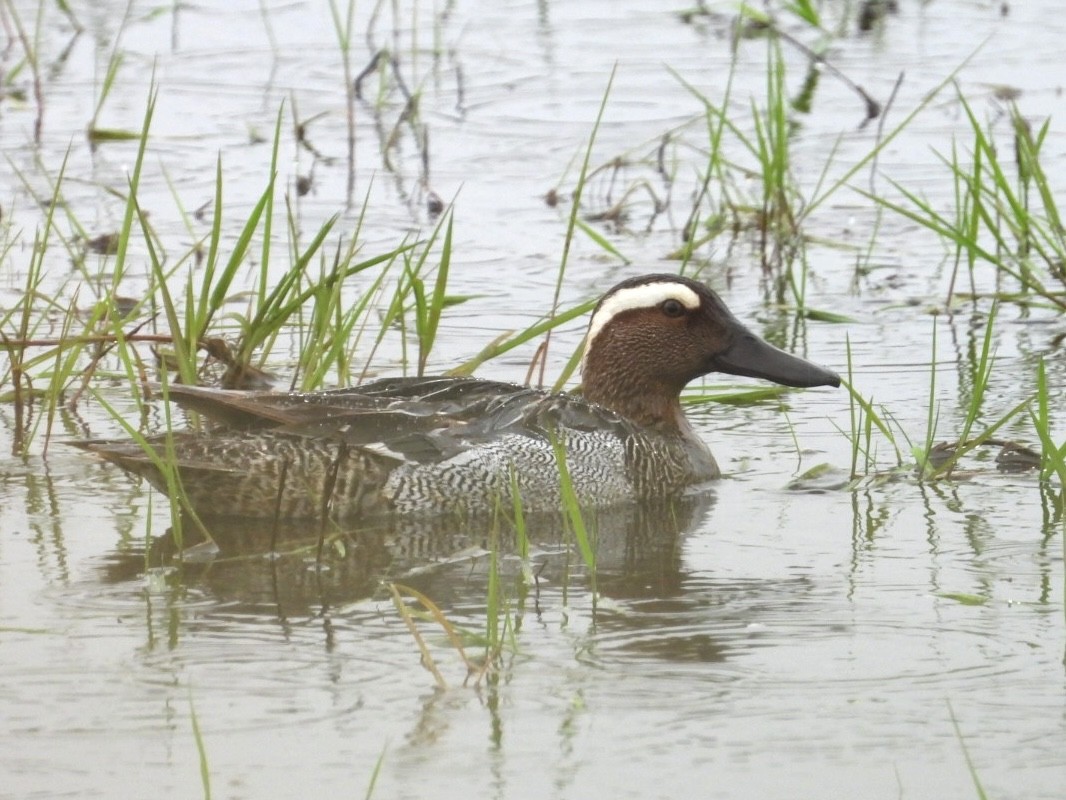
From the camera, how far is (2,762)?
447cm

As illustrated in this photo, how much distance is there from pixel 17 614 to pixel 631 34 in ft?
31.4

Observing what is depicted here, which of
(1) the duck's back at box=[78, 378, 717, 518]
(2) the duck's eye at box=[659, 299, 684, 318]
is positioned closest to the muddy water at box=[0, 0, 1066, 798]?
(1) the duck's back at box=[78, 378, 717, 518]

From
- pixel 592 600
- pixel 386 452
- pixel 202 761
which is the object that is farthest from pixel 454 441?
pixel 202 761

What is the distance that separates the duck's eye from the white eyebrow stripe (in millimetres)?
12

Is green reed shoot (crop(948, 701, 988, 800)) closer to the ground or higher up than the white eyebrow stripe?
closer to the ground

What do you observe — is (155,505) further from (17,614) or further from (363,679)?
(363,679)

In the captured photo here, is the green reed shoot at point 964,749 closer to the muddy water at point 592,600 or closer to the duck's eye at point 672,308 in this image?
the muddy water at point 592,600

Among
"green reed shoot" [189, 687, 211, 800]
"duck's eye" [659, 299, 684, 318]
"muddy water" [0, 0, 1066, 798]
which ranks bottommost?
"muddy water" [0, 0, 1066, 798]

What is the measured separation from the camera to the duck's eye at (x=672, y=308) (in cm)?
751

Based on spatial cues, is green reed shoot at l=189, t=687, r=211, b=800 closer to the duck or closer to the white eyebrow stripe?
the duck

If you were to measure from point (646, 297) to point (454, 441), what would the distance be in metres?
1.10

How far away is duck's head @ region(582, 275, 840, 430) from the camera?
7.50 meters

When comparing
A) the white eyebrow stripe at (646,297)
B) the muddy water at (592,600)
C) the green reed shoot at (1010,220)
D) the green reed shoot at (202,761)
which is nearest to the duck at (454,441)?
the white eyebrow stripe at (646,297)

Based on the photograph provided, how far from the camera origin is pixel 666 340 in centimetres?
753
